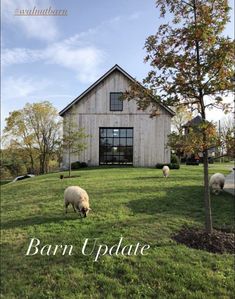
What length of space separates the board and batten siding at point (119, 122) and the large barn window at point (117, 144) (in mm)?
444

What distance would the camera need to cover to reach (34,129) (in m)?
45.8

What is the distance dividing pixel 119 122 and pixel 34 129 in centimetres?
1922

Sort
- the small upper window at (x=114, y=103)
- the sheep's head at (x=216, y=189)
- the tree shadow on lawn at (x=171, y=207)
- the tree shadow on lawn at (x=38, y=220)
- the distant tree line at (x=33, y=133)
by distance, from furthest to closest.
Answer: the distant tree line at (x=33, y=133) < the small upper window at (x=114, y=103) < the sheep's head at (x=216, y=189) < the tree shadow on lawn at (x=171, y=207) < the tree shadow on lawn at (x=38, y=220)

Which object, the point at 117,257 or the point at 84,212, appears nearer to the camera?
the point at 117,257

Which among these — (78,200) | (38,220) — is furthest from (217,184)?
(38,220)

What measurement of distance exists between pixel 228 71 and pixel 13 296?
20.6 ft

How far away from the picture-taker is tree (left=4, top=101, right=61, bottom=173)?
45.6m

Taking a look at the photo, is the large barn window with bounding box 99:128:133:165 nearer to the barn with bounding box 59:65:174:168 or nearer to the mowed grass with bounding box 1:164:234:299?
the barn with bounding box 59:65:174:168

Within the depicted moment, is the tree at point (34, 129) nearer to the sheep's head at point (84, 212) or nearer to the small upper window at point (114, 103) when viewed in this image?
the small upper window at point (114, 103)

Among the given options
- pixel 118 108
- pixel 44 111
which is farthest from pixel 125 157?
pixel 44 111

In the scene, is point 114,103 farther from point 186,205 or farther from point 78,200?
point 78,200

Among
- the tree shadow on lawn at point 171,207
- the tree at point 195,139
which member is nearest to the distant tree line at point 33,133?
the tree shadow on lawn at point 171,207

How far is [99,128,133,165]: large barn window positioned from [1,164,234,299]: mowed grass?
17.8 metres

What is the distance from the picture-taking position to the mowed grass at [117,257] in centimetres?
578
